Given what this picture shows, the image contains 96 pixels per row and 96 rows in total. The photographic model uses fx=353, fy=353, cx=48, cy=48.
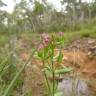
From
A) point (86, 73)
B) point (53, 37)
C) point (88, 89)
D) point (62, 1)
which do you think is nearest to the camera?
point (53, 37)

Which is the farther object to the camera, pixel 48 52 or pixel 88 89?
pixel 88 89

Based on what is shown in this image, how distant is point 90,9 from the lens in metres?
20.0

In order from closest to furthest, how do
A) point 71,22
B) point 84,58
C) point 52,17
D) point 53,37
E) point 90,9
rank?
point 53,37 → point 84,58 → point 71,22 → point 52,17 → point 90,9

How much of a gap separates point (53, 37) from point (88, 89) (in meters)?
2.69

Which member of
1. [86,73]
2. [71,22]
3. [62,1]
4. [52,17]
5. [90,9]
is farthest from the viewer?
[62,1]

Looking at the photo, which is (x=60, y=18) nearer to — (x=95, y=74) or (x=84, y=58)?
(x=84, y=58)

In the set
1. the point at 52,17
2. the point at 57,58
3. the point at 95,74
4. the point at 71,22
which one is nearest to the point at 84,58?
the point at 95,74

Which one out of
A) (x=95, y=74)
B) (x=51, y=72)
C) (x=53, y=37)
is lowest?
(x=95, y=74)

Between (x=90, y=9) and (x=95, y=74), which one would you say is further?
(x=90, y=9)

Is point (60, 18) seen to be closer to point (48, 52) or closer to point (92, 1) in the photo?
point (92, 1)

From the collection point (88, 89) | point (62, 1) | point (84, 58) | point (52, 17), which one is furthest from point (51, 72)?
point (62, 1)

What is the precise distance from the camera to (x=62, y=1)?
70.7ft

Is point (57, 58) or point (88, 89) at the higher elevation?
Answer: point (57, 58)

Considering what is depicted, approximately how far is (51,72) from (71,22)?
15.0 m
